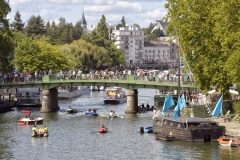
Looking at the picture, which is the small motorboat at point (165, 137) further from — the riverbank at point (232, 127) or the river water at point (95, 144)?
the riverbank at point (232, 127)

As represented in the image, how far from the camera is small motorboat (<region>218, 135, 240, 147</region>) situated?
222ft

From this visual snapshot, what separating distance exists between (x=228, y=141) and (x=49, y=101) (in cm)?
4420

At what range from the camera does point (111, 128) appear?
85125mm

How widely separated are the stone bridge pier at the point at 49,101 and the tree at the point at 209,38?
29.0 meters

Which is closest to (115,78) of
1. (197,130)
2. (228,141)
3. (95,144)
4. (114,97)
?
(114,97)

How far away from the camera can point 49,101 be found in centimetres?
10662

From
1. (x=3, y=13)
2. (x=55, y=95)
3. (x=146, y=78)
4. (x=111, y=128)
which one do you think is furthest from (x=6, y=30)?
(x=111, y=128)

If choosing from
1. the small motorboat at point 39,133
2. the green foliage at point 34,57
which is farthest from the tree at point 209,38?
the green foliage at point 34,57

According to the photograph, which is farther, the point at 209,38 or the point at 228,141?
the point at 209,38

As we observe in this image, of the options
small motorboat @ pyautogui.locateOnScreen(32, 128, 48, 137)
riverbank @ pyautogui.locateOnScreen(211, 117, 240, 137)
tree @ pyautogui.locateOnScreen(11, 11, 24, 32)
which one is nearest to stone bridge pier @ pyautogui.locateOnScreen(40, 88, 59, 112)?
small motorboat @ pyautogui.locateOnScreen(32, 128, 48, 137)

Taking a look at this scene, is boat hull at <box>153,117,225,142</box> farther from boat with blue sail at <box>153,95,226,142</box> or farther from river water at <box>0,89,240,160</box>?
river water at <box>0,89,240,160</box>

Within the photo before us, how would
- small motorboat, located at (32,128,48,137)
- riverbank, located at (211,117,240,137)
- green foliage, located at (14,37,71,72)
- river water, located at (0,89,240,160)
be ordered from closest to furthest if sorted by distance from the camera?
river water, located at (0,89,240,160) < riverbank, located at (211,117,240,137) < small motorboat, located at (32,128,48,137) < green foliage, located at (14,37,71,72)

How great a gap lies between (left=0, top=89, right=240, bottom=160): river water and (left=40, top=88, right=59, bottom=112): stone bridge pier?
12.1m

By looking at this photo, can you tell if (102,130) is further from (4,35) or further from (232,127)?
(4,35)
